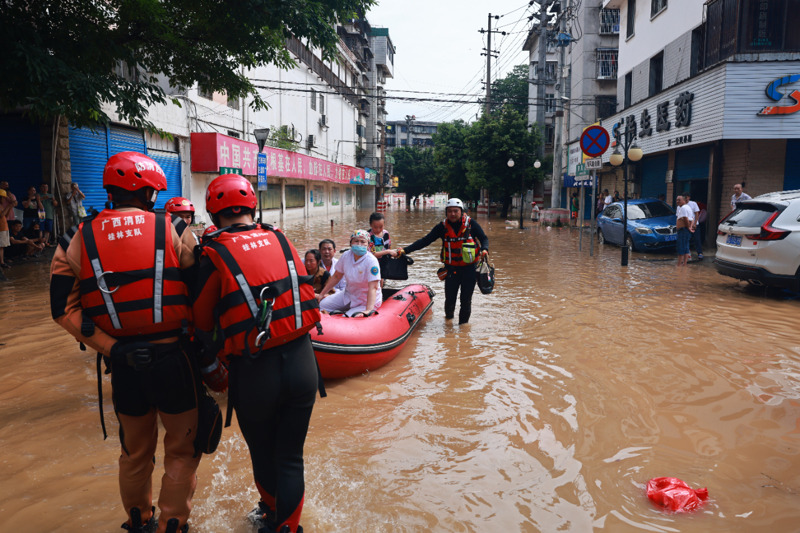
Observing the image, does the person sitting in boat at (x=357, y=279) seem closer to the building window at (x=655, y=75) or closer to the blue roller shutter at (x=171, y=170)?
the blue roller shutter at (x=171, y=170)

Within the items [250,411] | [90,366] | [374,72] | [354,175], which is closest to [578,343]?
[250,411]

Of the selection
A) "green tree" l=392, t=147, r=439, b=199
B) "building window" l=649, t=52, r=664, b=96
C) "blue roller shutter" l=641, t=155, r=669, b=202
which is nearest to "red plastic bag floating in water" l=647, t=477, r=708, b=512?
"blue roller shutter" l=641, t=155, r=669, b=202

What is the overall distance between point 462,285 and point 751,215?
516 centimetres

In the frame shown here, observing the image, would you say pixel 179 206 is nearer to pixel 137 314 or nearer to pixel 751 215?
pixel 137 314

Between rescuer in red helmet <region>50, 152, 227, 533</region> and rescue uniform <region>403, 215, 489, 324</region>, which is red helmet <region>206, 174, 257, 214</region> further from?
rescue uniform <region>403, 215, 489, 324</region>

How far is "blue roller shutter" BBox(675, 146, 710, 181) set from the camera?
53.6ft

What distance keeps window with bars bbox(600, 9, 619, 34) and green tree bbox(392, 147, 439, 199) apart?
3443 centimetres

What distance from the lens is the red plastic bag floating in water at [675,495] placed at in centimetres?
315

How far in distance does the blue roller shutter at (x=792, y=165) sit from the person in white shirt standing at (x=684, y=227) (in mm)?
3601

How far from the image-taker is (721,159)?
15.5 metres

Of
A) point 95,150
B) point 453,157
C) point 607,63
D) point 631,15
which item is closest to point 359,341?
point 95,150

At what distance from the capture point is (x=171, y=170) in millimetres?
18656

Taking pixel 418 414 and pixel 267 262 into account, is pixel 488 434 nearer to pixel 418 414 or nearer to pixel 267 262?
pixel 418 414

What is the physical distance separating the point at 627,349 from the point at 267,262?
16.3ft
